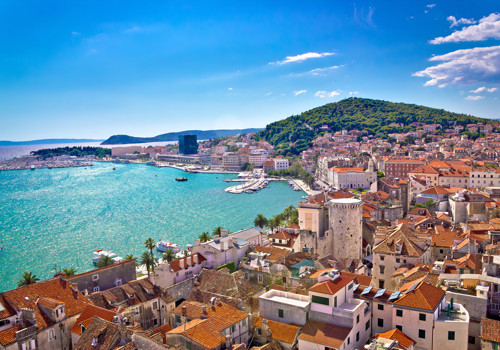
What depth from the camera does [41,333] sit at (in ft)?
35.4

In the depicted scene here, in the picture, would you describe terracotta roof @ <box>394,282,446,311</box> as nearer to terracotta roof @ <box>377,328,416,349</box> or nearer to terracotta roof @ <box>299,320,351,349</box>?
terracotta roof @ <box>377,328,416,349</box>

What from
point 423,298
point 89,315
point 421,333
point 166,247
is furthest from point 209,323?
point 166,247

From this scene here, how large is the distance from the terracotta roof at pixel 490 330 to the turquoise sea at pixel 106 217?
1121 inches

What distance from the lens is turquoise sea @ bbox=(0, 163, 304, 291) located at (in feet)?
114

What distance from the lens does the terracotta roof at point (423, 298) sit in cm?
1042

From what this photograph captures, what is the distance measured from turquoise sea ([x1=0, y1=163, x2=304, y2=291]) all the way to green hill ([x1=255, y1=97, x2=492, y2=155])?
183ft

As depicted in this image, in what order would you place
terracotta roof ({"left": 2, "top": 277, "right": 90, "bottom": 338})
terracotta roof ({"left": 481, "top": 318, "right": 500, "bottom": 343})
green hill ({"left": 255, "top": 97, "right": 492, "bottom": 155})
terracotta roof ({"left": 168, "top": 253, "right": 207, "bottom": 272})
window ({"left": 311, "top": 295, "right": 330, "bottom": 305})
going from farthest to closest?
green hill ({"left": 255, "top": 97, "right": 492, "bottom": 155}), terracotta roof ({"left": 168, "top": 253, "right": 207, "bottom": 272}), terracotta roof ({"left": 2, "top": 277, "right": 90, "bottom": 338}), window ({"left": 311, "top": 295, "right": 330, "bottom": 305}), terracotta roof ({"left": 481, "top": 318, "right": 500, "bottom": 343})

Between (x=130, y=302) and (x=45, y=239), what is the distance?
32.2 m

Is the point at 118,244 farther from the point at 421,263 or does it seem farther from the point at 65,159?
the point at 65,159

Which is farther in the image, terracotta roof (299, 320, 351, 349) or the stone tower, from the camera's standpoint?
the stone tower

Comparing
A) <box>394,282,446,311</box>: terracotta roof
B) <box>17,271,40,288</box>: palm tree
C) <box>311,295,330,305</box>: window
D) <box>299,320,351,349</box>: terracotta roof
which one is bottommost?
<box>17,271,40,288</box>: palm tree

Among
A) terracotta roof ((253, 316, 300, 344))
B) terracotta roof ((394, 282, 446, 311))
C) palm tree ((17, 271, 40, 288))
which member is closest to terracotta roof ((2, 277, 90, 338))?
terracotta roof ((253, 316, 300, 344))

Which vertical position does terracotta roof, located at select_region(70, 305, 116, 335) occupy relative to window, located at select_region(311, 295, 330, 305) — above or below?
below

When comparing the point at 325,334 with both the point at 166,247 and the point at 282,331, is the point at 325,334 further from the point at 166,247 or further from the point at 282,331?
the point at 166,247
